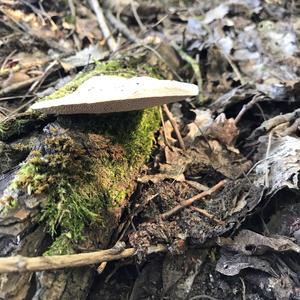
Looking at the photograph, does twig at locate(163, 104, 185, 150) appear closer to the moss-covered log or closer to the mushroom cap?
the moss-covered log

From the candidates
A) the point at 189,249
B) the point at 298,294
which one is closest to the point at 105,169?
the point at 189,249

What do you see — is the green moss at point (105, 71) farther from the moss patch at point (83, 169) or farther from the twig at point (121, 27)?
the twig at point (121, 27)

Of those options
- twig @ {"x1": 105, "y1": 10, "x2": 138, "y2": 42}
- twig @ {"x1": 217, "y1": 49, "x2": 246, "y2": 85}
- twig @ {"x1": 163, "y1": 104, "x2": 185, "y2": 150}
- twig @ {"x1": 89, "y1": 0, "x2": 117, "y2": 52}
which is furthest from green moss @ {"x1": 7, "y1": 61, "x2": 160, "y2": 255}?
twig @ {"x1": 105, "y1": 10, "x2": 138, "y2": 42}

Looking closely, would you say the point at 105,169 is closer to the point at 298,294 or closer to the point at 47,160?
the point at 47,160

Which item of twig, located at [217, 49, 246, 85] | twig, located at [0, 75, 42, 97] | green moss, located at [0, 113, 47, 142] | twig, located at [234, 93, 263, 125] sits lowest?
twig, located at [217, 49, 246, 85]

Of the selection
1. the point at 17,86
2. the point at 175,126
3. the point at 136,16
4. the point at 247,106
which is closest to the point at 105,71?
the point at 175,126
